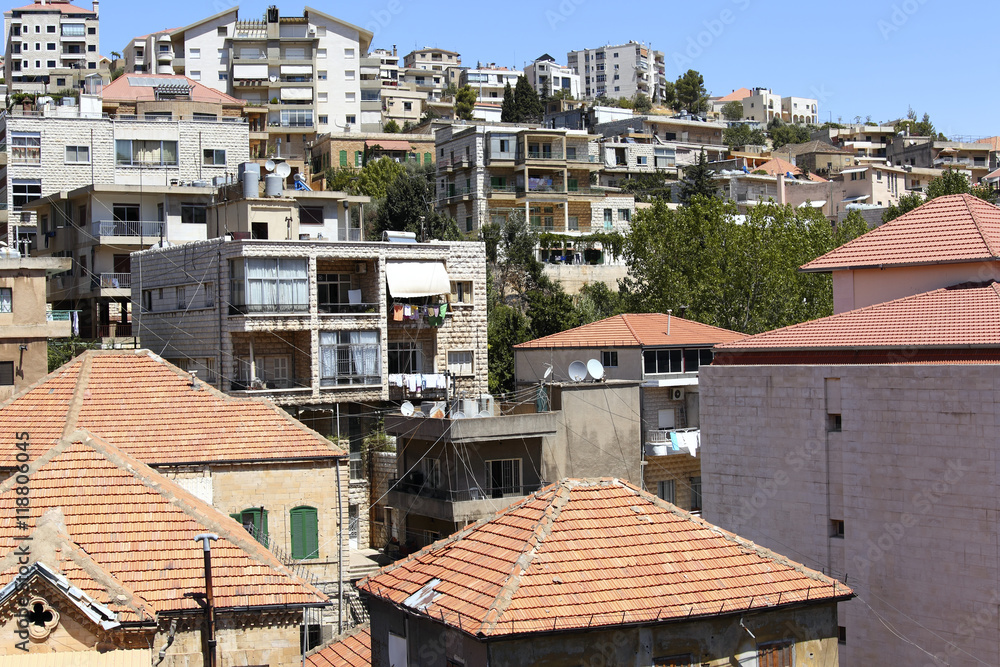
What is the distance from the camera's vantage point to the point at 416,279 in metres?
42.0

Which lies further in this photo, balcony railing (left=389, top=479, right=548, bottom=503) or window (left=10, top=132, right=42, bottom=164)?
window (left=10, top=132, right=42, bottom=164)

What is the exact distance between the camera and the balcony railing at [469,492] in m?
35.4

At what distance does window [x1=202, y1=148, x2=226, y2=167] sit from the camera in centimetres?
5481

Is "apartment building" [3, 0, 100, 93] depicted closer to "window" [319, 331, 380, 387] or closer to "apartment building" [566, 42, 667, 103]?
"apartment building" [566, 42, 667, 103]

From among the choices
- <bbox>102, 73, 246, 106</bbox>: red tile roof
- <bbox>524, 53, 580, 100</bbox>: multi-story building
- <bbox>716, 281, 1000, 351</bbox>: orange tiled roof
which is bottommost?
<bbox>716, 281, 1000, 351</bbox>: orange tiled roof

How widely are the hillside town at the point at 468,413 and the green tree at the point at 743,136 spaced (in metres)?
41.2

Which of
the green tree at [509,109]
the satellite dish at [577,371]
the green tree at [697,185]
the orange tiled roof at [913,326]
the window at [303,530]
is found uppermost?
the green tree at [509,109]

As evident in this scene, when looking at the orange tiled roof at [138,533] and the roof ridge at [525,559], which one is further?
the orange tiled roof at [138,533]

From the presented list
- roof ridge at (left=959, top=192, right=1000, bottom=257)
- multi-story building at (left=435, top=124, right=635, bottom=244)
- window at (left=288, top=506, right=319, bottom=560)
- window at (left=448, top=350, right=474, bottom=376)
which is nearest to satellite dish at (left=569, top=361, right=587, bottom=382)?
window at (left=448, top=350, right=474, bottom=376)

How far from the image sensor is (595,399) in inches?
1517

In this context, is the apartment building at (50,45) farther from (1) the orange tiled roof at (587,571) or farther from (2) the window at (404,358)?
(1) the orange tiled roof at (587,571)

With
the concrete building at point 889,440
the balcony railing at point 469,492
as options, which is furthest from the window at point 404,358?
the concrete building at point 889,440

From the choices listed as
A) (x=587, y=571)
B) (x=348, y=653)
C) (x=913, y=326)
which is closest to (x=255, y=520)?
(x=348, y=653)

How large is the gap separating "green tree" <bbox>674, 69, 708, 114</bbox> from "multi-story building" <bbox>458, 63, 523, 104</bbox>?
21942mm
